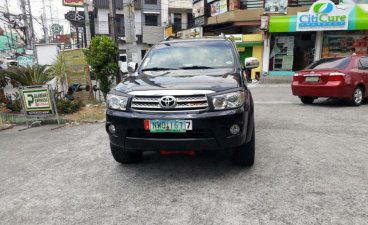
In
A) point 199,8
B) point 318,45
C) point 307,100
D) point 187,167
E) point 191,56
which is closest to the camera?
point 187,167

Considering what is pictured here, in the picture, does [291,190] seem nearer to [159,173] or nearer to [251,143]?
[251,143]

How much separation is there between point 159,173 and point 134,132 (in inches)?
30.6

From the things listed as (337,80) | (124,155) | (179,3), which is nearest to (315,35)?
(337,80)

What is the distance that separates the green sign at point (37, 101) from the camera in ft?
24.3

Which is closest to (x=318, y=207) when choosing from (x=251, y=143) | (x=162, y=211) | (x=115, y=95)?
(x=251, y=143)

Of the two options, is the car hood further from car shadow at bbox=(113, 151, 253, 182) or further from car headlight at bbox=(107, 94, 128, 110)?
car shadow at bbox=(113, 151, 253, 182)

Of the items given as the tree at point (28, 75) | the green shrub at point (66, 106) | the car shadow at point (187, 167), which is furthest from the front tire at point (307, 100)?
the tree at point (28, 75)

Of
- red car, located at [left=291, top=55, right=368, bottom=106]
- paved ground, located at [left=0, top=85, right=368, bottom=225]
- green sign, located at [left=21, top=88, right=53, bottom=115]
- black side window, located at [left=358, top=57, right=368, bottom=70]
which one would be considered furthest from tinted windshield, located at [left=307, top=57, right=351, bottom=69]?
green sign, located at [left=21, top=88, right=53, bottom=115]

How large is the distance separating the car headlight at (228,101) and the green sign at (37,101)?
213 inches

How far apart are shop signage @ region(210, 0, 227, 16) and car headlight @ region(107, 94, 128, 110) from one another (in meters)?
19.8

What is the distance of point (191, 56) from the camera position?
4.80 metres

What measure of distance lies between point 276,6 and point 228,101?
17.8 m

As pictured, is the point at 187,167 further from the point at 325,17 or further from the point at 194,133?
the point at 325,17

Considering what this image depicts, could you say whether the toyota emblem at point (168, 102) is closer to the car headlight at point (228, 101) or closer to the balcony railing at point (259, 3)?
the car headlight at point (228, 101)
